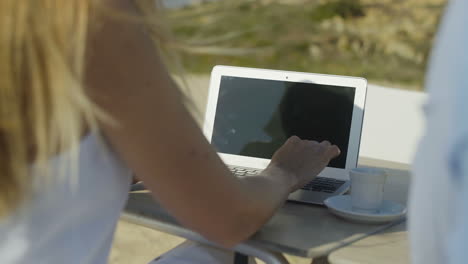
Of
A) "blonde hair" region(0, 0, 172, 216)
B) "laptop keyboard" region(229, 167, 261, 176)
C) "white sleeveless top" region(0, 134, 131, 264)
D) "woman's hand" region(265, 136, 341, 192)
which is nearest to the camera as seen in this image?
"blonde hair" region(0, 0, 172, 216)

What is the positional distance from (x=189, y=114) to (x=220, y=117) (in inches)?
36.5

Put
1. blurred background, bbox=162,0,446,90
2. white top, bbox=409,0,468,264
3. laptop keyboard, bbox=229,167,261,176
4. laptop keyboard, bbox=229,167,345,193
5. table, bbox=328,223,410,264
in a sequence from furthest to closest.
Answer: blurred background, bbox=162,0,446,90 → laptop keyboard, bbox=229,167,261,176 → laptop keyboard, bbox=229,167,345,193 → table, bbox=328,223,410,264 → white top, bbox=409,0,468,264

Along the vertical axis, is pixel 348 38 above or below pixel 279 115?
above

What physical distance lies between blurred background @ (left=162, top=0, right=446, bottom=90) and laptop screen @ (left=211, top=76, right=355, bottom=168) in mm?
7319

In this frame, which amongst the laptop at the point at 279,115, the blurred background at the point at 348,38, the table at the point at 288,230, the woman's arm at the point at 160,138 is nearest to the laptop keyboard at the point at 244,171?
the laptop at the point at 279,115

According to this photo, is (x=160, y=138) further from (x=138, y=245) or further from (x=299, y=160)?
(x=138, y=245)

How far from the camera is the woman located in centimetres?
94

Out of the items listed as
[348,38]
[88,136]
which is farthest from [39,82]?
[348,38]

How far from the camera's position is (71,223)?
107 cm

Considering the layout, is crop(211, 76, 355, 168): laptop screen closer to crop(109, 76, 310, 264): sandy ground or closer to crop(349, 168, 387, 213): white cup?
crop(349, 168, 387, 213): white cup

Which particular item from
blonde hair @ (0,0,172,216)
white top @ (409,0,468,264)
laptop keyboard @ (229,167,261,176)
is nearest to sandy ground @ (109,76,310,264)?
laptop keyboard @ (229,167,261,176)

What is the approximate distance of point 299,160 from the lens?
152cm

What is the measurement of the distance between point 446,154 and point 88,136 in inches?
22.2

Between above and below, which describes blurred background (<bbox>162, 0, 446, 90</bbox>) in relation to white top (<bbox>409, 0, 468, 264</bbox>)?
above
